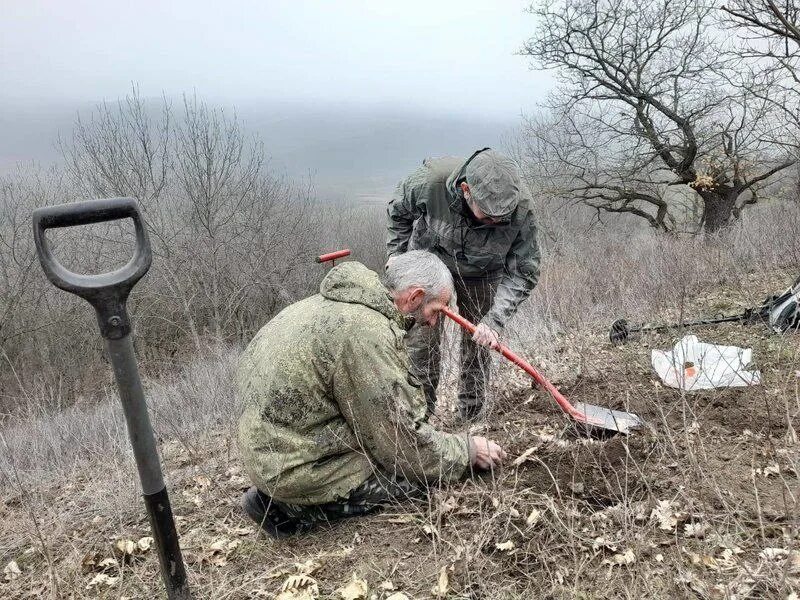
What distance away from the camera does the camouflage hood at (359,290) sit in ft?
6.95

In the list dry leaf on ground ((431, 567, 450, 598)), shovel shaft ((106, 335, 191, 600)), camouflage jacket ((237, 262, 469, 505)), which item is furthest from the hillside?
shovel shaft ((106, 335, 191, 600))

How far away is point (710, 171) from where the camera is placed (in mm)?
13766

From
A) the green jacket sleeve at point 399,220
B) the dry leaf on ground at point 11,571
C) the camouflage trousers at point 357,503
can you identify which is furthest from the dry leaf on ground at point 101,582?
the green jacket sleeve at point 399,220

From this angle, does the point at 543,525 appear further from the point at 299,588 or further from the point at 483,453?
the point at 299,588

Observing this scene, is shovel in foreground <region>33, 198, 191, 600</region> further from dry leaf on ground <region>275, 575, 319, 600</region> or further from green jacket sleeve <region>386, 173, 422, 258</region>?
green jacket sleeve <region>386, 173, 422, 258</region>

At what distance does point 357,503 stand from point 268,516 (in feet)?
1.25

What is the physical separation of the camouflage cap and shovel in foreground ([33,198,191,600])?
1852 millimetres

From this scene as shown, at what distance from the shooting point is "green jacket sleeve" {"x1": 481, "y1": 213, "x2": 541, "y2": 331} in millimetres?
3309

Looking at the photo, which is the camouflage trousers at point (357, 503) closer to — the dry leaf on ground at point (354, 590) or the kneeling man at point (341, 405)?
the kneeling man at point (341, 405)

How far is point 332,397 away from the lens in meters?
2.16

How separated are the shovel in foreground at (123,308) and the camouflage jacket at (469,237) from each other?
204cm

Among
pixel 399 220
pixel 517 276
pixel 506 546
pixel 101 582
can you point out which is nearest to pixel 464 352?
pixel 517 276

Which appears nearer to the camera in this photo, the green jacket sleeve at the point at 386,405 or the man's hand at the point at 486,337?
the green jacket sleeve at the point at 386,405

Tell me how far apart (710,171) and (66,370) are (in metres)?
18.5
